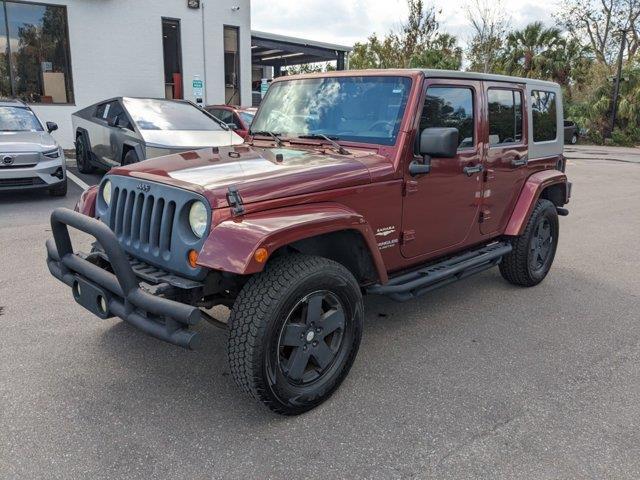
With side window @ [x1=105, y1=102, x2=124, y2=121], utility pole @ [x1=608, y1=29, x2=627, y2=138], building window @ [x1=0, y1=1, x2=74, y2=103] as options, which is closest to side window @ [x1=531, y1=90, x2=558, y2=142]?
side window @ [x1=105, y1=102, x2=124, y2=121]

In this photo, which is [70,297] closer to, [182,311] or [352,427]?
[182,311]

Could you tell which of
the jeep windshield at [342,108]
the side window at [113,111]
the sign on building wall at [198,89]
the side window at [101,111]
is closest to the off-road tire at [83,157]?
the side window at [101,111]

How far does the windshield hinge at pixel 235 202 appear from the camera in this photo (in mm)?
2711

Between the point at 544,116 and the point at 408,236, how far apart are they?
2356mm

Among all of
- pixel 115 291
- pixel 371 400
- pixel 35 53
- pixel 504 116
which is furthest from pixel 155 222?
pixel 35 53

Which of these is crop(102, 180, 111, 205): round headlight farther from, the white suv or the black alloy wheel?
the white suv

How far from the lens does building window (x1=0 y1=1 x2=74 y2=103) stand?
13.7 metres

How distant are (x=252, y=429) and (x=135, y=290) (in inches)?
36.7

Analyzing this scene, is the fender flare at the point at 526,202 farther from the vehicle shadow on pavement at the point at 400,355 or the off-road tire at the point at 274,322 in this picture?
the off-road tire at the point at 274,322

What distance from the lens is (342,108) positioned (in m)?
3.80

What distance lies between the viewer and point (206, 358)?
3.53m

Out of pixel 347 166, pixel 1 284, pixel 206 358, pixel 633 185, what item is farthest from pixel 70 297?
pixel 633 185

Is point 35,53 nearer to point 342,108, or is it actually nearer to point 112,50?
point 112,50

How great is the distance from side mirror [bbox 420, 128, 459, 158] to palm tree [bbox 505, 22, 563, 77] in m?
29.0
